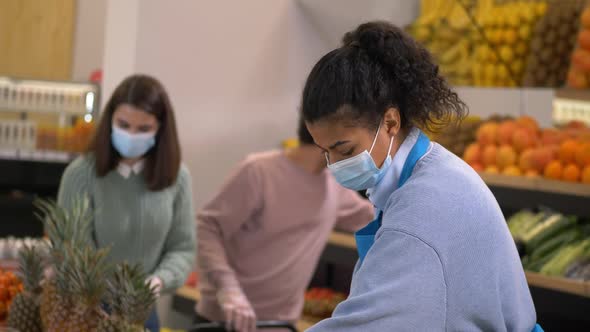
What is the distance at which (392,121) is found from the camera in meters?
1.70

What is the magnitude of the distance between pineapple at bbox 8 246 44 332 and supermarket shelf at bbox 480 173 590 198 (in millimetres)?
2701

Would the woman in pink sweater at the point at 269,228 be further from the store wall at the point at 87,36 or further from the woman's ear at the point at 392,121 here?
the store wall at the point at 87,36

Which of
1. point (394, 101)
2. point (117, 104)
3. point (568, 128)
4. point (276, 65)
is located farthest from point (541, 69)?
point (394, 101)

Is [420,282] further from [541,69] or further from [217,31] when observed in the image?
[217,31]

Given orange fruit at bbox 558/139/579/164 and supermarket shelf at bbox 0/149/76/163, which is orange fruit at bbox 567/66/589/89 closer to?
orange fruit at bbox 558/139/579/164

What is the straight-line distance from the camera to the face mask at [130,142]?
128 inches

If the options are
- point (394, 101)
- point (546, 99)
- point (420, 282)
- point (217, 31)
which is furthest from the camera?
point (217, 31)

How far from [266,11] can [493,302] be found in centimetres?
483

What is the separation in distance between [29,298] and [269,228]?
1.29 meters

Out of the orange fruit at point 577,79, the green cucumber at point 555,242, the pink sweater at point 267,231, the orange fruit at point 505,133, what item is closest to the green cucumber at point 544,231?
the green cucumber at point 555,242

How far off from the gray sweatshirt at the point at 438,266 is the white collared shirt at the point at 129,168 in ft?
6.25

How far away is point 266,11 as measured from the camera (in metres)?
6.16

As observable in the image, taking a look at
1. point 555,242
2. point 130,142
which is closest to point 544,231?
point 555,242

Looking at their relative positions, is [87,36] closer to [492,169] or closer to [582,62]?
[492,169]
